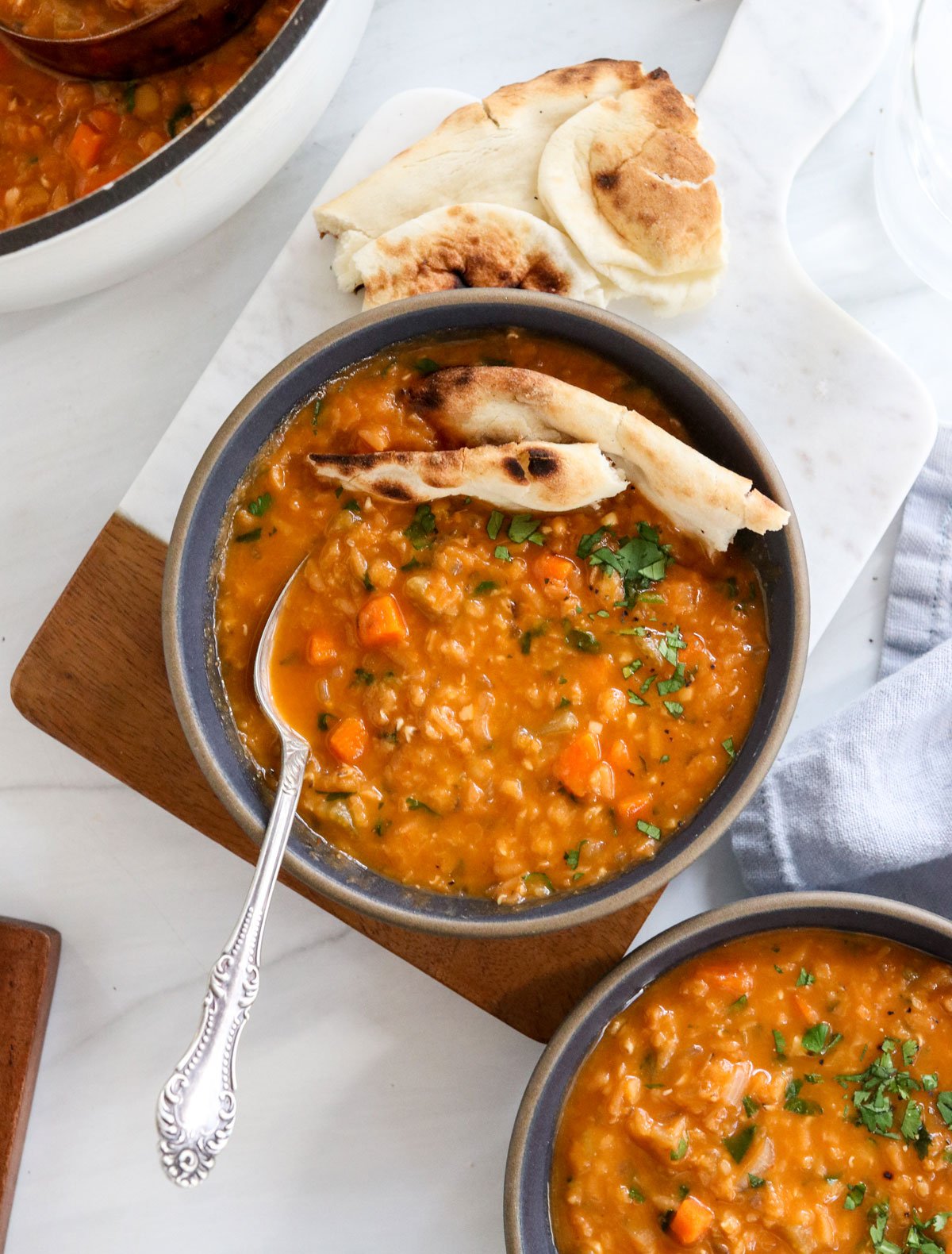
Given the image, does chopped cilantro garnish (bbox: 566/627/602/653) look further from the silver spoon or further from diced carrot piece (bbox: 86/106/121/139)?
diced carrot piece (bbox: 86/106/121/139)

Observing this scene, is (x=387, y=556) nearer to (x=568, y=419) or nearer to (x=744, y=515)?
(x=568, y=419)

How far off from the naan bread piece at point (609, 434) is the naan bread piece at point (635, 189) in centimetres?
45

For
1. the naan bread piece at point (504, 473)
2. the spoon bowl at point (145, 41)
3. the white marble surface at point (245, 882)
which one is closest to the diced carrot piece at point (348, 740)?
the naan bread piece at point (504, 473)

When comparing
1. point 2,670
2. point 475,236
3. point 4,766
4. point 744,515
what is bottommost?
point 4,766

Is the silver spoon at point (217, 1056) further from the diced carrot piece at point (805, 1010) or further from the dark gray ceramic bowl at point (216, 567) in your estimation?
the diced carrot piece at point (805, 1010)

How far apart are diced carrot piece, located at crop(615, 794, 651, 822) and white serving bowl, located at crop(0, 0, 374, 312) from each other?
187cm

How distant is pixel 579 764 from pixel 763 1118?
3.46ft

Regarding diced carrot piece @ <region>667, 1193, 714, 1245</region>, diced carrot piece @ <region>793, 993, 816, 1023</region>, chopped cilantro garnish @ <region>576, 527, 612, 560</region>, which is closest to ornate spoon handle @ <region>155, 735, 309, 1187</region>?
chopped cilantro garnish @ <region>576, 527, 612, 560</region>

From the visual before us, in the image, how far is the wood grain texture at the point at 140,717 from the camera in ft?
10.7

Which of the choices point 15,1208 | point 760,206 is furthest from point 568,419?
point 15,1208

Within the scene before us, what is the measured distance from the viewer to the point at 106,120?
333 cm

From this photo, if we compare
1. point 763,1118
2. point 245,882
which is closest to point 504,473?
point 245,882

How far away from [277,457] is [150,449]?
779 mm

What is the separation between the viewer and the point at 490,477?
2.79 metres
